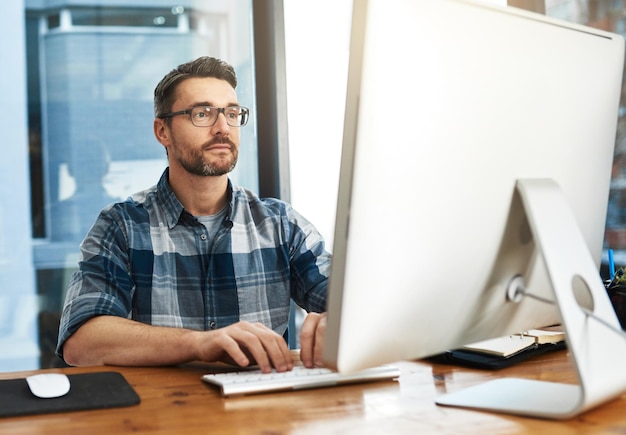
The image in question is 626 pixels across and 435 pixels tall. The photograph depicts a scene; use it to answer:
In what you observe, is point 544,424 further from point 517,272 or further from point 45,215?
point 45,215

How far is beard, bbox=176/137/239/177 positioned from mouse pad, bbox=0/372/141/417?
0.94 metres

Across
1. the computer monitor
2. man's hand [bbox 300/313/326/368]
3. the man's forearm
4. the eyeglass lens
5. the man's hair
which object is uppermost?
the man's hair

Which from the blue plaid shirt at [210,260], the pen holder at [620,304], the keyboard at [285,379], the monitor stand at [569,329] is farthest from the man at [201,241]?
the monitor stand at [569,329]

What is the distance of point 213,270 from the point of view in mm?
1956

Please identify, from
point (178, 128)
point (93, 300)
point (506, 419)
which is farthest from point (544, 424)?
point (178, 128)

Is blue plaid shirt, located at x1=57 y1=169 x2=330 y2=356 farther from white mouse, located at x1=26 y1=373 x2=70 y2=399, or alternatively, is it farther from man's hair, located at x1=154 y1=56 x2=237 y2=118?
white mouse, located at x1=26 y1=373 x2=70 y2=399

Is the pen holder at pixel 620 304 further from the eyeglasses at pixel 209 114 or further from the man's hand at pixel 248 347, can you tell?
the eyeglasses at pixel 209 114

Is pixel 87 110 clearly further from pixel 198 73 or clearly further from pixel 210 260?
pixel 210 260

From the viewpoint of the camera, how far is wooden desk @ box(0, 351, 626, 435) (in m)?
0.86

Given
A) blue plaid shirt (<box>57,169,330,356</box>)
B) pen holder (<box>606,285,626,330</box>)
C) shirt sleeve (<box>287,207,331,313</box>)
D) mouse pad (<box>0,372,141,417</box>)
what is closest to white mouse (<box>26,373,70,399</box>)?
mouse pad (<box>0,372,141,417</box>)

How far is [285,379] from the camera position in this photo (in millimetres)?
1086

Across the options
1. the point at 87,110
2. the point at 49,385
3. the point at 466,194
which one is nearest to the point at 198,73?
the point at 87,110

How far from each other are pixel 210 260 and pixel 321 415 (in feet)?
3.54

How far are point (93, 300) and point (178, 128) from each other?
73 cm
